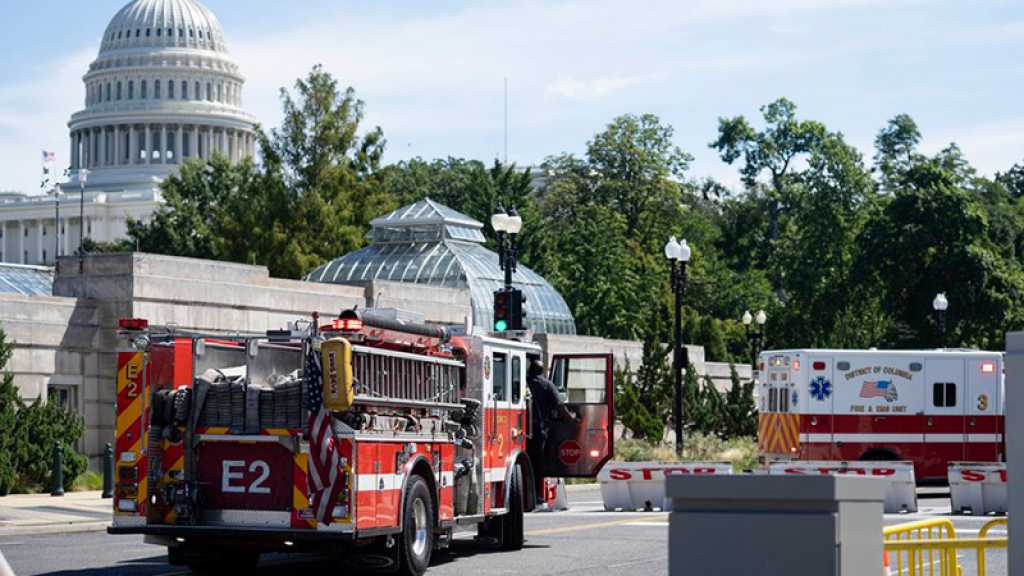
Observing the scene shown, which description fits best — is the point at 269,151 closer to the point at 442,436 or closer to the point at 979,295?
the point at 979,295

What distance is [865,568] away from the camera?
7.76 meters

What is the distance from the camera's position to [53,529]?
82.7ft

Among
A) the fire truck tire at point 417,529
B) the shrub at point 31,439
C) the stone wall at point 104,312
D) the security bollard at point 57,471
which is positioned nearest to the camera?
the fire truck tire at point 417,529

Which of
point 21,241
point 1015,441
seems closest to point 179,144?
point 21,241

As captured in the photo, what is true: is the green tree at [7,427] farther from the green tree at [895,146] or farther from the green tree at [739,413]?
the green tree at [895,146]

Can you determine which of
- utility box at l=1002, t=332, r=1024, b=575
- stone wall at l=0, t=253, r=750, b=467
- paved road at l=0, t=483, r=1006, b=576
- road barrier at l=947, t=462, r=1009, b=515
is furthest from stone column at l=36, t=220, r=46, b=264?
utility box at l=1002, t=332, r=1024, b=575

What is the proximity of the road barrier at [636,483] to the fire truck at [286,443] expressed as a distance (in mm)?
11467

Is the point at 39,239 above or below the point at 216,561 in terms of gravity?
above

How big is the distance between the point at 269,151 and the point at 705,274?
36827 mm

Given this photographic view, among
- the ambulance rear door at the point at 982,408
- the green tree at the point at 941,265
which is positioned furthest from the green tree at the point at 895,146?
the ambulance rear door at the point at 982,408

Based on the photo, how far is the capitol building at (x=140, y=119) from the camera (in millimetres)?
164875

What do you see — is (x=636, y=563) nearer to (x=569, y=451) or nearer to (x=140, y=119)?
(x=569, y=451)

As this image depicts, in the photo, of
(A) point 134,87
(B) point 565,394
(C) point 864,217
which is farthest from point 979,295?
(A) point 134,87

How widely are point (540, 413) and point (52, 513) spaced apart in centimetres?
935
